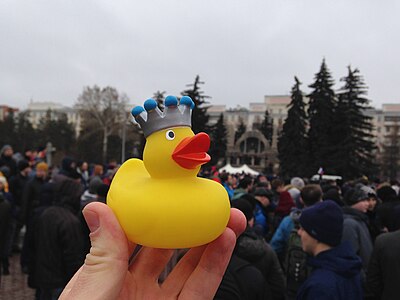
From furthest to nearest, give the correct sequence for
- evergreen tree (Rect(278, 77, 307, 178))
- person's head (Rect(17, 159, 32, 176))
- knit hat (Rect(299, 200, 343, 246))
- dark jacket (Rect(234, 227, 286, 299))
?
evergreen tree (Rect(278, 77, 307, 178))
person's head (Rect(17, 159, 32, 176))
dark jacket (Rect(234, 227, 286, 299))
knit hat (Rect(299, 200, 343, 246))

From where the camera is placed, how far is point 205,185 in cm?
148

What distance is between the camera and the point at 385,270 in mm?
3482

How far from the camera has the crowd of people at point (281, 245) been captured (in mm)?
2770

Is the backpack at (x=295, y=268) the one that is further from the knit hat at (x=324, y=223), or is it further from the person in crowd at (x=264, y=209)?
the person in crowd at (x=264, y=209)

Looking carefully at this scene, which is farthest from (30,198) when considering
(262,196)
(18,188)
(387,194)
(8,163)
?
(387,194)

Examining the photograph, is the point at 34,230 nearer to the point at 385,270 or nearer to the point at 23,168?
the point at 23,168

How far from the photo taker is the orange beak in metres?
1.37

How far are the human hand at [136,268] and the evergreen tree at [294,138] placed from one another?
29.9 meters

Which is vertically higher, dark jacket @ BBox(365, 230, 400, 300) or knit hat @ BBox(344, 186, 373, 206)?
knit hat @ BBox(344, 186, 373, 206)

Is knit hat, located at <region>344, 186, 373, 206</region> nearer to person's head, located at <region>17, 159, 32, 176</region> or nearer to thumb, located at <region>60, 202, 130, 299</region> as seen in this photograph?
thumb, located at <region>60, 202, 130, 299</region>

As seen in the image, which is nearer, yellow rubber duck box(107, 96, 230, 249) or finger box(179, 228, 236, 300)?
yellow rubber duck box(107, 96, 230, 249)

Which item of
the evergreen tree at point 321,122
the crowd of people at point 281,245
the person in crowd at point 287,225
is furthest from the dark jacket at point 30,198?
the evergreen tree at point 321,122

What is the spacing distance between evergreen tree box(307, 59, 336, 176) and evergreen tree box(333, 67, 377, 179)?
0.55 meters

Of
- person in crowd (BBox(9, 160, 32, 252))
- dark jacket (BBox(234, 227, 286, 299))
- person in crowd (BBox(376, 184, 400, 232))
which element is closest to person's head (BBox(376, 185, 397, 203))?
person in crowd (BBox(376, 184, 400, 232))
